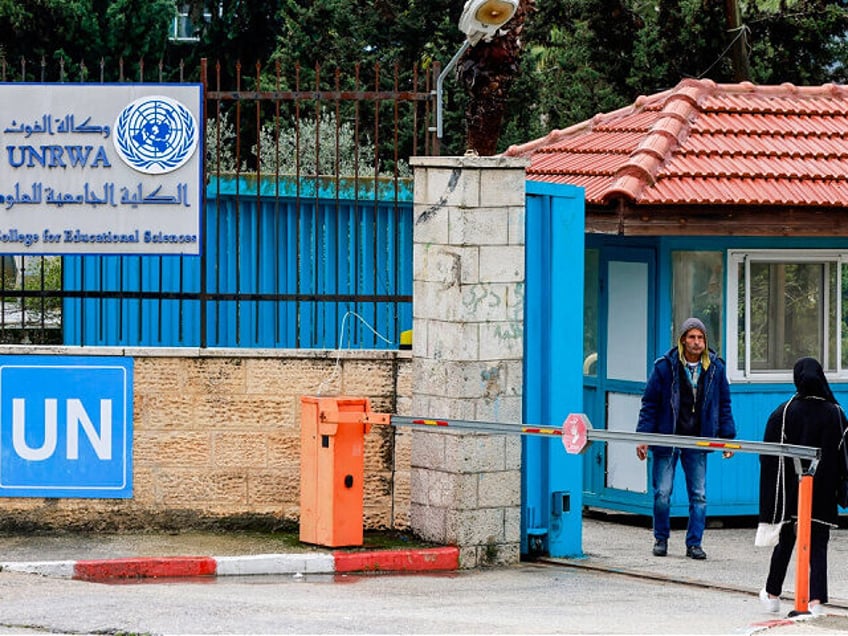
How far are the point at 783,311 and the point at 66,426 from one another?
584 cm

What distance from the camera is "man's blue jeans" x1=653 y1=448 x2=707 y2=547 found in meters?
12.5

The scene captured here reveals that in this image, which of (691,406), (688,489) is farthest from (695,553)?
(691,406)

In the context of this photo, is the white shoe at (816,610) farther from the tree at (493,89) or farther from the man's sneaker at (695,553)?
the tree at (493,89)

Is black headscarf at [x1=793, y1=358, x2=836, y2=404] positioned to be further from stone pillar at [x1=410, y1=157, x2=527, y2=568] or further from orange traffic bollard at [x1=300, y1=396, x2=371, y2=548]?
orange traffic bollard at [x1=300, y1=396, x2=371, y2=548]

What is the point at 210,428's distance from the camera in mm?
12031

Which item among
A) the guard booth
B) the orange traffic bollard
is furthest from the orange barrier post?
the guard booth

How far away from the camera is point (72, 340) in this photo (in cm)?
1463

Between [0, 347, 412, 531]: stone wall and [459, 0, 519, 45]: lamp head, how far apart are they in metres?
2.18

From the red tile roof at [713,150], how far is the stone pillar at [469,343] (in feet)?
6.79

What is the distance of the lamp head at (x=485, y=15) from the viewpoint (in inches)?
455

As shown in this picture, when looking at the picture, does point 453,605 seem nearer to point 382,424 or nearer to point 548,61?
point 382,424

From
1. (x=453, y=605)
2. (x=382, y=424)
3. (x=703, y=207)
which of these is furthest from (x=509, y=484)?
(x=703, y=207)

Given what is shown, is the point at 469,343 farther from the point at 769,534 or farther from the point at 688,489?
the point at 769,534

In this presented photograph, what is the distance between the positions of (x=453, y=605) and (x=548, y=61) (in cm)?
3000
